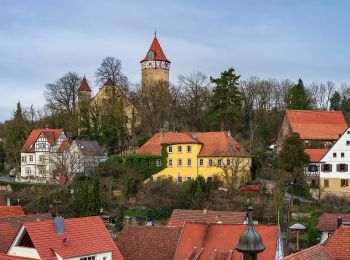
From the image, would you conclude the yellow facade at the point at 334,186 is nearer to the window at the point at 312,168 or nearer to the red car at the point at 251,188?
the window at the point at 312,168

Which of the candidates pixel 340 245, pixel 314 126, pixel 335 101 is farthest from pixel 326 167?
pixel 335 101

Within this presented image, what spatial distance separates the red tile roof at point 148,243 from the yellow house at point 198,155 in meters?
20.6

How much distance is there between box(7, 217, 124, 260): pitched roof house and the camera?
26.0m

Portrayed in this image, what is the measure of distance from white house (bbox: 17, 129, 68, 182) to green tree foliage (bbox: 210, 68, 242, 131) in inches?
757

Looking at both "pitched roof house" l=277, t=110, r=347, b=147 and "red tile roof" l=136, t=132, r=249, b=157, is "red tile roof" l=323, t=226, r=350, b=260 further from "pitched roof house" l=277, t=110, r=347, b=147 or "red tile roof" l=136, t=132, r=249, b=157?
"pitched roof house" l=277, t=110, r=347, b=147

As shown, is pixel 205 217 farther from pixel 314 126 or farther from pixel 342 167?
pixel 314 126

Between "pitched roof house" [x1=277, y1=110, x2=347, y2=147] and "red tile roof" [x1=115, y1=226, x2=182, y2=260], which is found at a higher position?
"pitched roof house" [x1=277, y1=110, x2=347, y2=147]

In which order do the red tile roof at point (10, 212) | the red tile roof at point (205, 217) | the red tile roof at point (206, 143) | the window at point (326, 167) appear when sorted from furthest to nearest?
1. the red tile roof at point (206, 143)
2. the window at point (326, 167)
3. the red tile roof at point (10, 212)
4. the red tile roof at point (205, 217)

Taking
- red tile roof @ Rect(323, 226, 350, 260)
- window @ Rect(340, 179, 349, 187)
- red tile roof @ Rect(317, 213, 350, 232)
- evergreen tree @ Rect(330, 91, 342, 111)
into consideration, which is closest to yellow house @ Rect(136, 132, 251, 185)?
window @ Rect(340, 179, 349, 187)

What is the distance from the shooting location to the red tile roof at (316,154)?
166 ft

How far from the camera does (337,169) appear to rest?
4878 cm

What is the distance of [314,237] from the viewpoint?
3681 centimetres

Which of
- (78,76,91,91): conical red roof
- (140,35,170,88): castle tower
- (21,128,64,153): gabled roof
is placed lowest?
(21,128,64,153): gabled roof

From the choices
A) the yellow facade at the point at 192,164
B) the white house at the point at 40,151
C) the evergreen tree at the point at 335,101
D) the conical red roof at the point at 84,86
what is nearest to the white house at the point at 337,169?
the yellow facade at the point at 192,164
